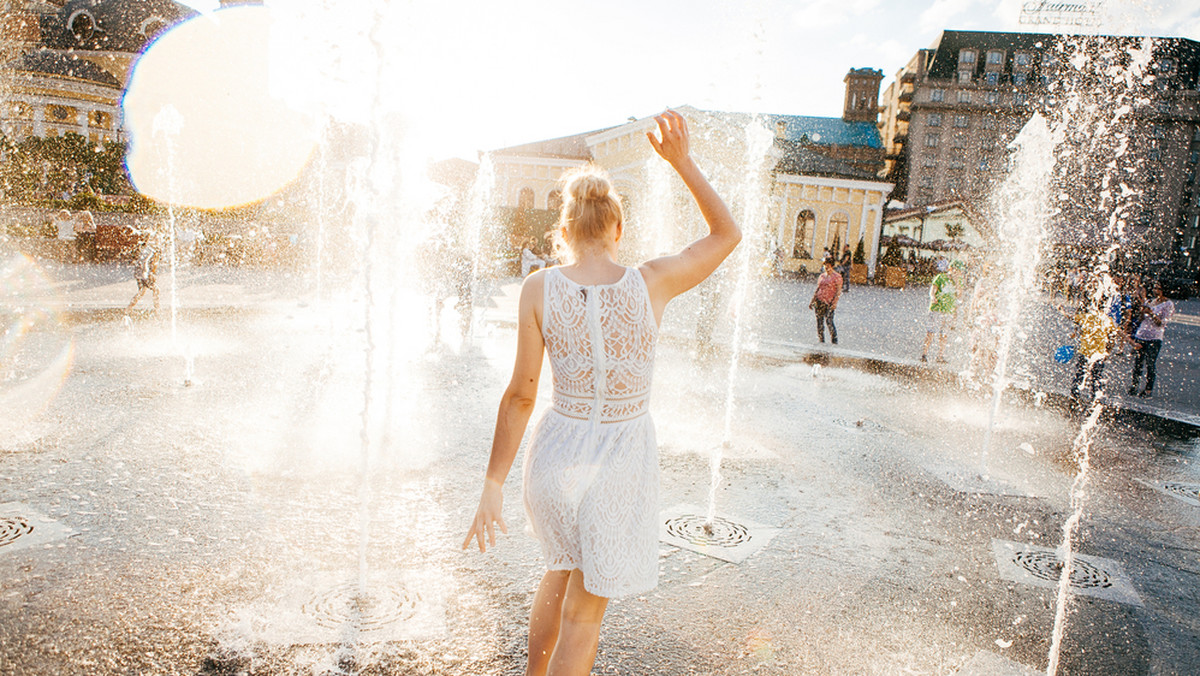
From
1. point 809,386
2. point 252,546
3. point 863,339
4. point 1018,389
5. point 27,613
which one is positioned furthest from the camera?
point 863,339

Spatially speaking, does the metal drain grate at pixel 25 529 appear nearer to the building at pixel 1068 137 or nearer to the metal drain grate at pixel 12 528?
the metal drain grate at pixel 12 528

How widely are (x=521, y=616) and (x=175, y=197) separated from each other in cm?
4534

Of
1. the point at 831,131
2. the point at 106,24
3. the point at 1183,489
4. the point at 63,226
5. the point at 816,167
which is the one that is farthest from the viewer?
the point at 831,131

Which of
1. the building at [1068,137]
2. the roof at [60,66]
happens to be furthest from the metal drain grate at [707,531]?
the building at [1068,137]

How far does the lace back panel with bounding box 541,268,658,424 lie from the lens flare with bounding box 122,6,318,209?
4333 centimetres

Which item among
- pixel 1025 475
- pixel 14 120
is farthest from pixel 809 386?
pixel 14 120

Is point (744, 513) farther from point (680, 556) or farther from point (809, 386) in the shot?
point (809, 386)

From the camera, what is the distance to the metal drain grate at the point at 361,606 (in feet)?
9.63

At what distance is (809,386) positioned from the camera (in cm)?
895

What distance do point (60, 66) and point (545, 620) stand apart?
207 ft

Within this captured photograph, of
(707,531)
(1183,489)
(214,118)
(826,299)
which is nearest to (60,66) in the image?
(214,118)

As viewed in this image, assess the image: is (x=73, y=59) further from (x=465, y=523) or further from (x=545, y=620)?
(x=545, y=620)

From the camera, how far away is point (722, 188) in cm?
3002

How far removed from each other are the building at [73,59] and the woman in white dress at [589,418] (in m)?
52.0
